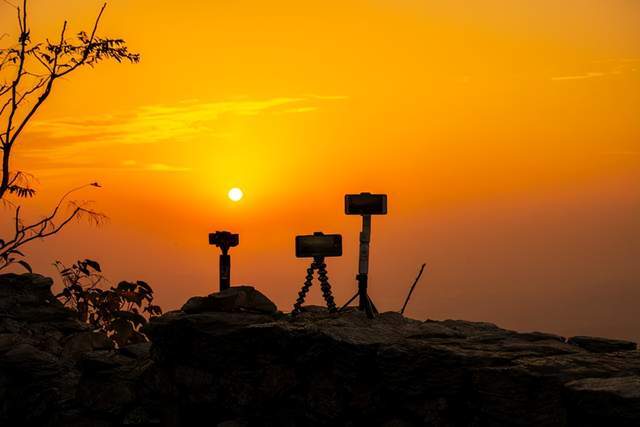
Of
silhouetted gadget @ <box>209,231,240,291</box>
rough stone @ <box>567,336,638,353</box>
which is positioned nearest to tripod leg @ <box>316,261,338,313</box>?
silhouetted gadget @ <box>209,231,240,291</box>

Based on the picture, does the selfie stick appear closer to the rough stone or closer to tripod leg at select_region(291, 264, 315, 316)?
tripod leg at select_region(291, 264, 315, 316)

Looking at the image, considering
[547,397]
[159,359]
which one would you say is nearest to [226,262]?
[159,359]

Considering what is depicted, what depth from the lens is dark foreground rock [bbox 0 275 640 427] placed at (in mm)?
14102

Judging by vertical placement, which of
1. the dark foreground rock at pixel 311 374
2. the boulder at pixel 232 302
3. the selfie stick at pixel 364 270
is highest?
the selfie stick at pixel 364 270

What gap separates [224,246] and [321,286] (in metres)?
2.44

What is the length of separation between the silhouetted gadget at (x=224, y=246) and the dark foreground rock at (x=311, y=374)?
153 centimetres

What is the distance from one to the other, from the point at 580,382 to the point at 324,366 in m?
4.03

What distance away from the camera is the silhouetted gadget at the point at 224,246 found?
19.6 m

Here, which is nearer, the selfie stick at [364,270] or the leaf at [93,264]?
the selfie stick at [364,270]

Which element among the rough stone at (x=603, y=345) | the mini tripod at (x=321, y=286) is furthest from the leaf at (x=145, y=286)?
the rough stone at (x=603, y=345)

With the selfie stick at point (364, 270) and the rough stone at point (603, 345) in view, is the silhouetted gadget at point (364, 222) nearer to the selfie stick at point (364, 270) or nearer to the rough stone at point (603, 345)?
the selfie stick at point (364, 270)

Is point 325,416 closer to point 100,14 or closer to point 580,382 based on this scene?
point 580,382

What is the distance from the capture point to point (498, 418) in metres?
14.2

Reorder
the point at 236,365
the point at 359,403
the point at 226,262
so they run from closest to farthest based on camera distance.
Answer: the point at 359,403, the point at 236,365, the point at 226,262
